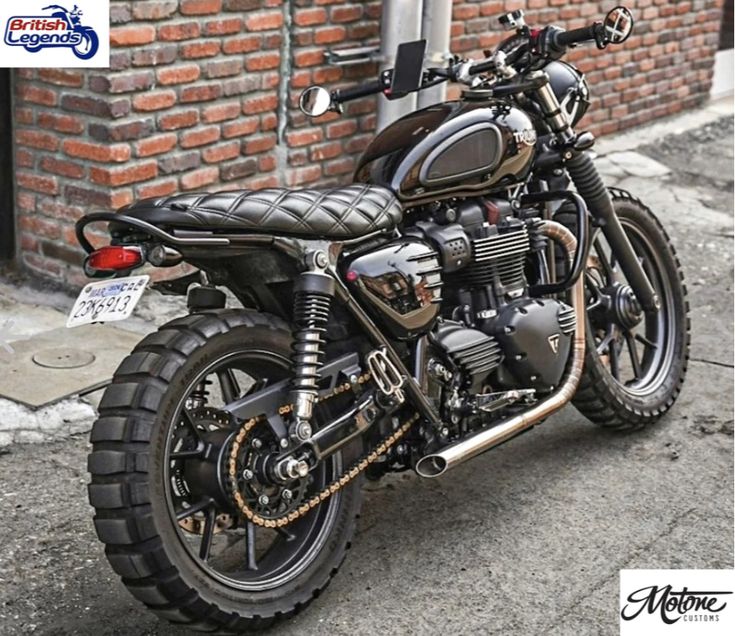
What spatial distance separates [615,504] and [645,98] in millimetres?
5179

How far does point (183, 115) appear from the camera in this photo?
5.09 metres

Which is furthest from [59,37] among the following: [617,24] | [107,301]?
[107,301]

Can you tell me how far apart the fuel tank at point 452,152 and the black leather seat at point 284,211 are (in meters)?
0.16

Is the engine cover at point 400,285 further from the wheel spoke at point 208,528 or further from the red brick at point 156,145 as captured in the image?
the red brick at point 156,145

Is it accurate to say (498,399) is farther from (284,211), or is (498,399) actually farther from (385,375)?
(284,211)

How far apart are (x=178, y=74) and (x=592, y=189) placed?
1815 millimetres

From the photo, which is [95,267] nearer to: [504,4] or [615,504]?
[615,504]

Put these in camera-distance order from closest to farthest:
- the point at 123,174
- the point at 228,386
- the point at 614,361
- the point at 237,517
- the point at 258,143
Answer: the point at 237,517, the point at 228,386, the point at 614,361, the point at 123,174, the point at 258,143

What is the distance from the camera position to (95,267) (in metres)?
2.81

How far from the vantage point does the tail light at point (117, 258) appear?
275cm

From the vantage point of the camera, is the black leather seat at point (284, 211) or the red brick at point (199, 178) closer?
the black leather seat at point (284, 211)

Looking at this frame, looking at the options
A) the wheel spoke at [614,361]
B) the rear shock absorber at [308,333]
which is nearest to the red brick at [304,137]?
the wheel spoke at [614,361]

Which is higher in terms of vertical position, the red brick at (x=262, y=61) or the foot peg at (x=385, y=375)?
the red brick at (x=262, y=61)

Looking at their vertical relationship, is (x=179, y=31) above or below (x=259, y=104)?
above
